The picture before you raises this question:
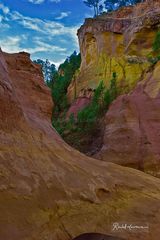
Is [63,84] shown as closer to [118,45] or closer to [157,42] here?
[118,45]

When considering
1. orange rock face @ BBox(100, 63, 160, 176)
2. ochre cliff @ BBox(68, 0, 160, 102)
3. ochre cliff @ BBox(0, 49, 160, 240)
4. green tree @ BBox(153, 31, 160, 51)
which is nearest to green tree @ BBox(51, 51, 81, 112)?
ochre cliff @ BBox(68, 0, 160, 102)

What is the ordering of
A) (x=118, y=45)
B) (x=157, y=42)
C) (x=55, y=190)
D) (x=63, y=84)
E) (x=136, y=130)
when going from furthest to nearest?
(x=63, y=84)
(x=118, y=45)
(x=157, y=42)
(x=136, y=130)
(x=55, y=190)

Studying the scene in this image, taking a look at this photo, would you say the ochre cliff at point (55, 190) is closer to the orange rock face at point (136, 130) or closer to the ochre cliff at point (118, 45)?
the orange rock face at point (136, 130)

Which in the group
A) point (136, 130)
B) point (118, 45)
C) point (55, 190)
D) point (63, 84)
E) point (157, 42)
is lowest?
point (55, 190)

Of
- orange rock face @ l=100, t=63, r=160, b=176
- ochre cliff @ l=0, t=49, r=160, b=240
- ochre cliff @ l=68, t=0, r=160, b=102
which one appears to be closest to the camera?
ochre cliff @ l=0, t=49, r=160, b=240

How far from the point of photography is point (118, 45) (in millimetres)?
29719

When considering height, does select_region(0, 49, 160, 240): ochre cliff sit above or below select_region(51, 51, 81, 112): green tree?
below

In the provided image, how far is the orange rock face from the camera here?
12.9 m

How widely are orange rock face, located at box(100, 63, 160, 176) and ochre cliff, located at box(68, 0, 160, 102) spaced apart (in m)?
7.99

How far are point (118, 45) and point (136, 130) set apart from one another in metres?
17.4

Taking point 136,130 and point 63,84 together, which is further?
point 63,84

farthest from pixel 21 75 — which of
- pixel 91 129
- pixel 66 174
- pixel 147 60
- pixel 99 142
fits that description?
pixel 147 60

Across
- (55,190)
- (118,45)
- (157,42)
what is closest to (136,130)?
(55,190)

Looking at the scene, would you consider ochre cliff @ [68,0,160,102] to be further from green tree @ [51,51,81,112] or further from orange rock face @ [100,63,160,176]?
orange rock face @ [100,63,160,176]
